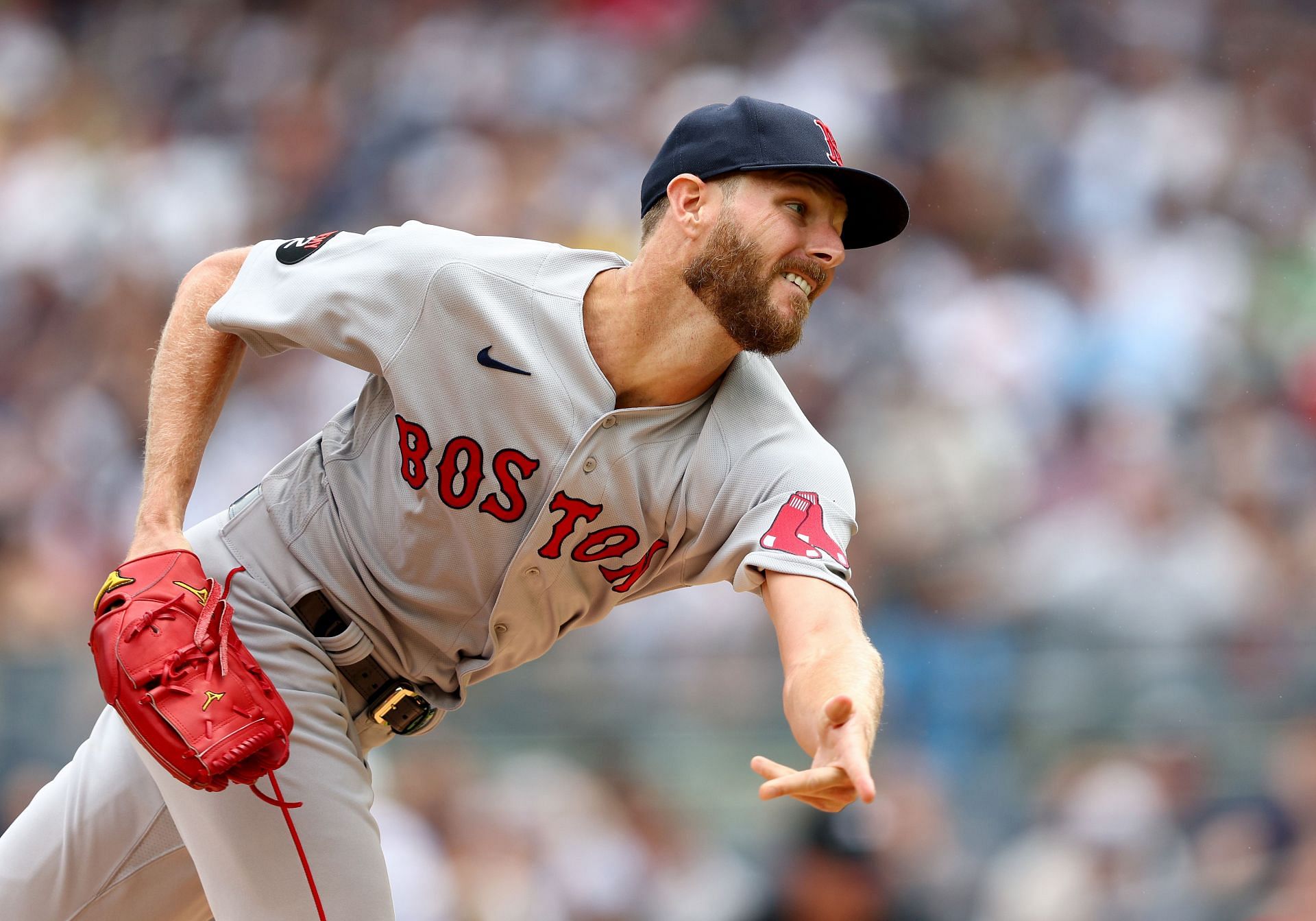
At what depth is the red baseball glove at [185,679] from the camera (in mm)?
2502

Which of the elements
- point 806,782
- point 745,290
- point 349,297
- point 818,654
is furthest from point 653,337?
point 806,782

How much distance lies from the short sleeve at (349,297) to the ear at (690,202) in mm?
400

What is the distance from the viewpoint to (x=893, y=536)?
6195 millimetres

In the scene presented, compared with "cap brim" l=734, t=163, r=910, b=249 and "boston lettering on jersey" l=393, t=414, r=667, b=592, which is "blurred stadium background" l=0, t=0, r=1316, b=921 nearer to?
"boston lettering on jersey" l=393, t=414, r=667, b=592

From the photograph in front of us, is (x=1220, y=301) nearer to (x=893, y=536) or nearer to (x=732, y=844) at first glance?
(x=893, y=536)

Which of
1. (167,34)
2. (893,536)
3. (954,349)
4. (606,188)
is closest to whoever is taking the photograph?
(893,536)

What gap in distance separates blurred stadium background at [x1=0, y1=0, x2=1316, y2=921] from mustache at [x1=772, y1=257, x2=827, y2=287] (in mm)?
2713

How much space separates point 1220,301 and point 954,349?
1249 mm

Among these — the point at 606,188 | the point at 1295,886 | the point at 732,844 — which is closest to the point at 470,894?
the point at 732,844

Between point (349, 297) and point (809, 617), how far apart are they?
1028 mm

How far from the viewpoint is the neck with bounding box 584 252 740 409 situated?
2744 mm

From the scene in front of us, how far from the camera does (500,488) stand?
9.08ft

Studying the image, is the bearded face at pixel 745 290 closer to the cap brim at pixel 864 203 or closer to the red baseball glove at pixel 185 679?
the cap brim at pixel 864 203

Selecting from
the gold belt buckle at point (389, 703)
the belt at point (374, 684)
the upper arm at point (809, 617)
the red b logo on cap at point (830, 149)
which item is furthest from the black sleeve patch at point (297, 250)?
the upper arm at point (809, 617)
